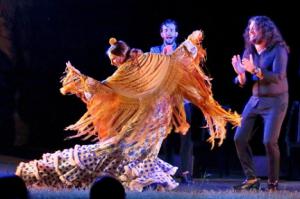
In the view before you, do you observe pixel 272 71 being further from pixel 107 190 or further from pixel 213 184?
pixel 107 190

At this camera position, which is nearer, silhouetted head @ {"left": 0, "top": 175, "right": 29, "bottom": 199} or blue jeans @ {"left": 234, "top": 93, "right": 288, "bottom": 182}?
silhouetted head @ {"left": 0, "top": 175, "right": 29, "bottom": 199}

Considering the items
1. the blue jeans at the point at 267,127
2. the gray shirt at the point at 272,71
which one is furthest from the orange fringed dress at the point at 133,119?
the gray shirt at the point at 272,71

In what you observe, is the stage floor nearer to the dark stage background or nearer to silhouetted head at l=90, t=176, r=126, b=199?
the dark stage background

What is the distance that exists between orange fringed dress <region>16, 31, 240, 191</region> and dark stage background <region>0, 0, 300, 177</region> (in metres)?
3.40

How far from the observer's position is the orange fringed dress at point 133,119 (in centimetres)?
555

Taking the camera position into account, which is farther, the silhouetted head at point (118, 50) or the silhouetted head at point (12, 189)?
the silhouetted head at point (118, 50)

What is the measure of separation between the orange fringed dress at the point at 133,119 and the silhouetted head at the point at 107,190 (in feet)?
8.13

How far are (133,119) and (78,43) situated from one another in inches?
165

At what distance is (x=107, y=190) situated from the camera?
291 cm

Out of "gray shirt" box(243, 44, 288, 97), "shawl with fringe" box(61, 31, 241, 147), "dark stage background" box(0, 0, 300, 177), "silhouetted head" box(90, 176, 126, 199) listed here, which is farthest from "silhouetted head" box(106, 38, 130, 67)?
"dark stage background" box(0, 0, 300, 177)

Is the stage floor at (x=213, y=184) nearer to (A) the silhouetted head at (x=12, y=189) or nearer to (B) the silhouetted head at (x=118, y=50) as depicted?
(B) the silhouetted head at (x=118, y=50)

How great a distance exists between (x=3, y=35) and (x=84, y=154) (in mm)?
4497

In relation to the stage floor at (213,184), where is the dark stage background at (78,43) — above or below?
above

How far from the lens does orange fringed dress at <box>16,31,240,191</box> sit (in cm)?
555
